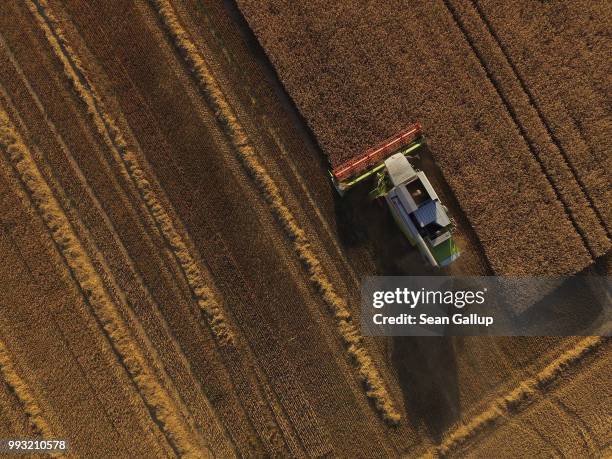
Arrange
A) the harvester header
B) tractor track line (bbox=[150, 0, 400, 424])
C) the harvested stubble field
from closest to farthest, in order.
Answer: the harvester header, the harvested stubble field, tractor track line (bbox=[150, 0, 400, 424])

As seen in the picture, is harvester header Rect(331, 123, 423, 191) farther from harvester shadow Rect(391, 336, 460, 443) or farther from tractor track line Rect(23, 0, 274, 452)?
tractor track line Rect(23, 0, 274, 452)

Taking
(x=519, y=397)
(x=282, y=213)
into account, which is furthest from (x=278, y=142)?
(x=519, y=397)

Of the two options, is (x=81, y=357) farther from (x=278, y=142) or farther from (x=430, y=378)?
(x=430, y=378)

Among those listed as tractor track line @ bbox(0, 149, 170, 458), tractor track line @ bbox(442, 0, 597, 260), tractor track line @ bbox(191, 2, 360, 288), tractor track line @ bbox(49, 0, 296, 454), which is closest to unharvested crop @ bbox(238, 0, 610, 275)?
tractor track line @ bbox(442, 0, 597, 260)

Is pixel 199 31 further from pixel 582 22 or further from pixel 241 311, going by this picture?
pixel 582 22

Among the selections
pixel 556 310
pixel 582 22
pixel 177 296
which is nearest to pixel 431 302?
pixel 556 310

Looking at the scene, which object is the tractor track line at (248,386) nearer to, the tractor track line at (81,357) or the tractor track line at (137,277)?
the tractor track line at (137,277)

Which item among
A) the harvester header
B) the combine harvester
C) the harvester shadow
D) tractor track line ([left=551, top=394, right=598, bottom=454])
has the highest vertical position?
the harvester header

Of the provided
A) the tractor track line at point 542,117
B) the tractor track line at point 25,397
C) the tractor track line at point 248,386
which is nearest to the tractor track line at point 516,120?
the tractor track line at point 542,117
